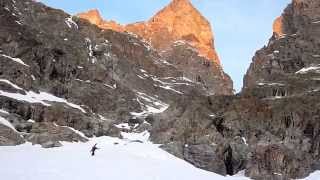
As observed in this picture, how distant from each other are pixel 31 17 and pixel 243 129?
306 ft

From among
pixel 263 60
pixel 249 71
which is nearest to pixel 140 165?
pixel 263 60

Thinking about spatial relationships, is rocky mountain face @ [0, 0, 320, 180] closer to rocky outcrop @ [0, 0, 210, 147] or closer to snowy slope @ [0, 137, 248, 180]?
rocky outcrop @ [0, 0, 210, 147]

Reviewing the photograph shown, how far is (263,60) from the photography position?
12262cm

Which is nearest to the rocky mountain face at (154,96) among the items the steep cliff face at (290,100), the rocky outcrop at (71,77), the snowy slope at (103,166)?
the steep cliff face at (290,100)

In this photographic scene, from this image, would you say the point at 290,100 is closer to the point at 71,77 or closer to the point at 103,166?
the point at 103,166

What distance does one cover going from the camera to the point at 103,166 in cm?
4438

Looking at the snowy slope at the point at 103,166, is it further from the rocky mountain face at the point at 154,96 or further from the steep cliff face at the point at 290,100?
the rocky mountain face at the point at 154,96

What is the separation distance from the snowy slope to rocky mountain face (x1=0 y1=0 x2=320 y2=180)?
18.9ft

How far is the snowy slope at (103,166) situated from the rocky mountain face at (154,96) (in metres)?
5.76

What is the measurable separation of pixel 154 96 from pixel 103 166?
113 meters

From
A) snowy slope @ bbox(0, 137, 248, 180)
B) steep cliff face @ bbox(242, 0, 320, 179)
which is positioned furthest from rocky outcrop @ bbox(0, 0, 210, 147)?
steep cliff face @ bbox(242, 0, 320, 179)

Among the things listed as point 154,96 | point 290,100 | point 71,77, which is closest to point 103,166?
point 290,100

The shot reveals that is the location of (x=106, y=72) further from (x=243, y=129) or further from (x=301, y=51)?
(x=243, y=129)

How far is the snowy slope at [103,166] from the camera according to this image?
36344 millimetres
